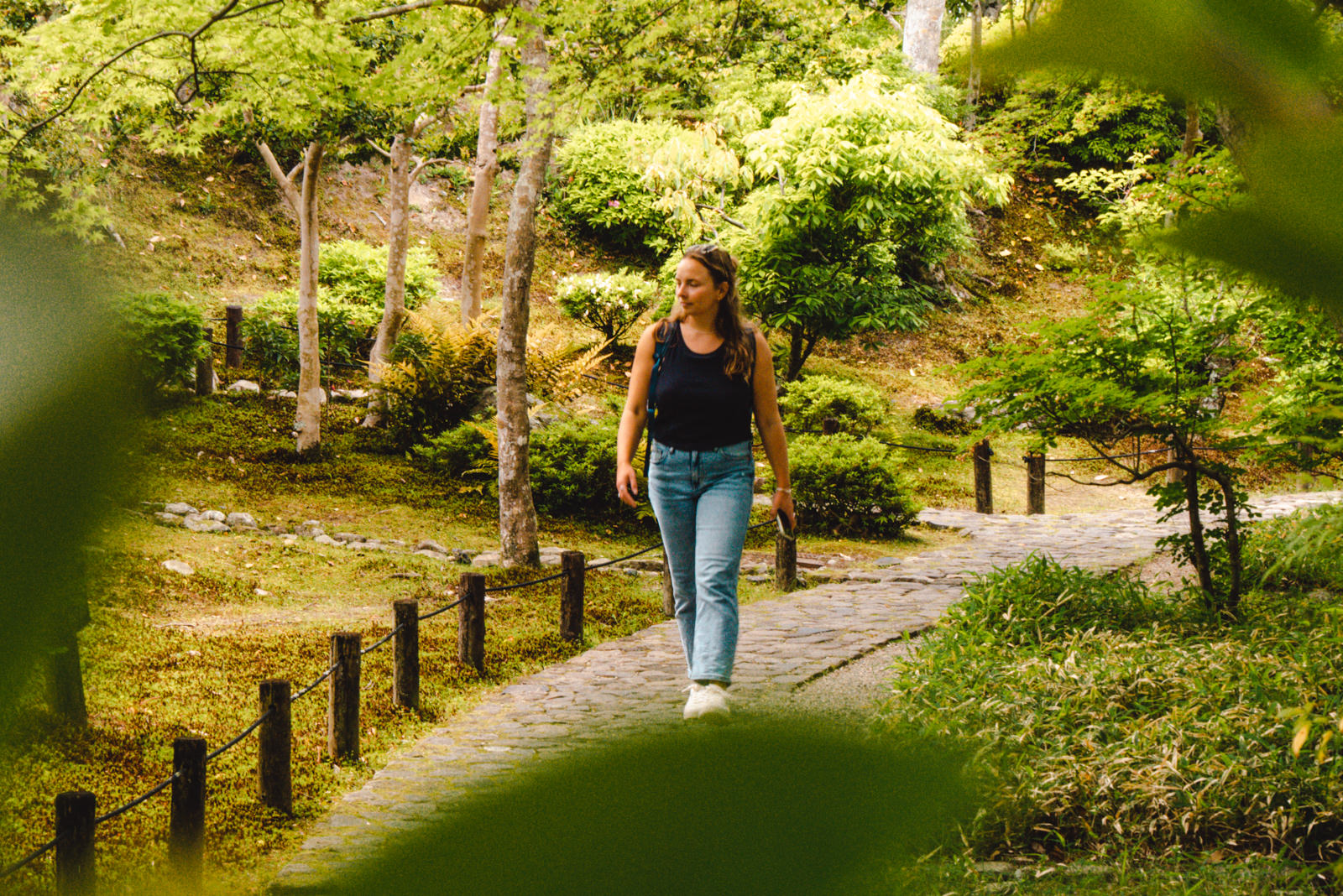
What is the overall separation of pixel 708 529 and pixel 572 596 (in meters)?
2.56

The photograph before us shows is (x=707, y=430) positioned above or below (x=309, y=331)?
below

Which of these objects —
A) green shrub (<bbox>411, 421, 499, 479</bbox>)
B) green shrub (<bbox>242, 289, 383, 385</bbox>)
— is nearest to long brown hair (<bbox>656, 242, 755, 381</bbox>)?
green shrub (<bbox>411, 421, 499, 479</bbox>)

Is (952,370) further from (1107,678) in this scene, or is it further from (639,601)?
(639,601)

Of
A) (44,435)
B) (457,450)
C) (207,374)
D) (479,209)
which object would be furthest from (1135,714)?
(207,374)

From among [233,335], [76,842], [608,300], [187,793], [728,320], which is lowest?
[187,793]

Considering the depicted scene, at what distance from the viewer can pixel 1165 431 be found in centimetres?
499

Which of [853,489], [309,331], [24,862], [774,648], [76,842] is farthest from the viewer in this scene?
[309,331]

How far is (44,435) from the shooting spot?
188mm

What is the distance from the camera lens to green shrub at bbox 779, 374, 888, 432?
11.9m

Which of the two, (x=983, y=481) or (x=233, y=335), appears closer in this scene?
(x=983, y=481)

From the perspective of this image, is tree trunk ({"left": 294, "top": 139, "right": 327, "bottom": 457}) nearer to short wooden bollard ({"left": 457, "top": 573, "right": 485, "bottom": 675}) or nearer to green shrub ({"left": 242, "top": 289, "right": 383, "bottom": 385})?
green shrub ({"left": 242, "top": 289, "right": 383, "bottom": 385})

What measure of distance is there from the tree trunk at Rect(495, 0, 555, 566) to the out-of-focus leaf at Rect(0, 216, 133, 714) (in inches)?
259

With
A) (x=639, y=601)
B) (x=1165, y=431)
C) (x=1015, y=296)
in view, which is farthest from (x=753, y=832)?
(x=1015, y=296)

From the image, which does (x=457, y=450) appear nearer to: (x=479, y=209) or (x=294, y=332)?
(x=479, y=209)
